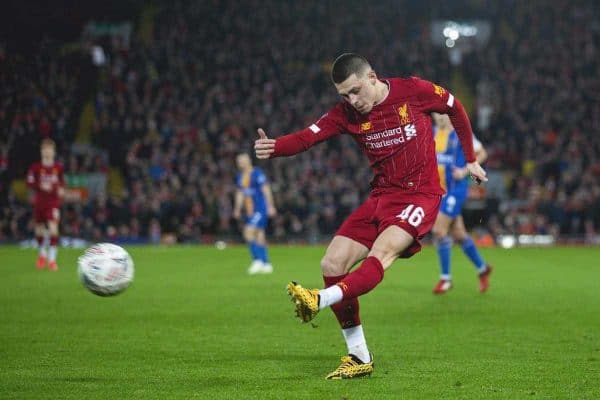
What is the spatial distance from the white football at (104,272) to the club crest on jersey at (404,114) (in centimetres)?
266

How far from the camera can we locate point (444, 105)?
292 inches

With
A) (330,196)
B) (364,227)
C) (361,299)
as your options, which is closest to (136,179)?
(330,196)

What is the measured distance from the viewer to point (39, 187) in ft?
63.3

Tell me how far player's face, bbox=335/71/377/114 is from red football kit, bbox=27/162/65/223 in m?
13.5

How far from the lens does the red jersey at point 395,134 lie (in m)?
7.07

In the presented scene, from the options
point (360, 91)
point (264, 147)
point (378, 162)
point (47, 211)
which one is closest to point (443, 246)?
point (378, 162)

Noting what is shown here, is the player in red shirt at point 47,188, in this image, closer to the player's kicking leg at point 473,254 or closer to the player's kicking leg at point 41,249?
the player's kicking leg at point 41,249

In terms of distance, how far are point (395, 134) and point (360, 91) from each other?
0.51 meters

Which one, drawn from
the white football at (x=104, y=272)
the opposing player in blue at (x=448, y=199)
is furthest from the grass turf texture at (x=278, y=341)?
the white football at (x=104, y=272)

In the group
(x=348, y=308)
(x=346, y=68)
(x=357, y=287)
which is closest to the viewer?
(x=357, y=287)

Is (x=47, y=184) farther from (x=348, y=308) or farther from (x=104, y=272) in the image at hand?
Result: (x=348, y=308)

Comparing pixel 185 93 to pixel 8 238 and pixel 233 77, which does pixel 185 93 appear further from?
pixel 8 238

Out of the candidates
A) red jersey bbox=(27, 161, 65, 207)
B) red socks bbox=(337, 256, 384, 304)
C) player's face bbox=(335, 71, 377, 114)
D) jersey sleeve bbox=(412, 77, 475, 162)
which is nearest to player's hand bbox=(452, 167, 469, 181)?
jersey sleeve bbox=(412, 77, 475, 162)

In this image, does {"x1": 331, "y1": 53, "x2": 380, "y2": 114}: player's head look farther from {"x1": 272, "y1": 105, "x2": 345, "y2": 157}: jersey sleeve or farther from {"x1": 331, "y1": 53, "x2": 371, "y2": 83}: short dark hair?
{"x1": 272, "y1": 105, "x2": 345, "y2": 157}: jersey sleeve
